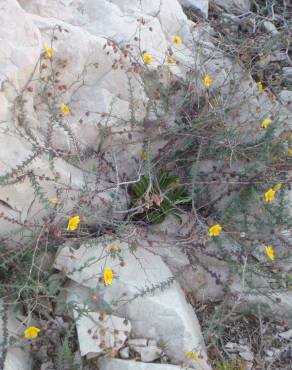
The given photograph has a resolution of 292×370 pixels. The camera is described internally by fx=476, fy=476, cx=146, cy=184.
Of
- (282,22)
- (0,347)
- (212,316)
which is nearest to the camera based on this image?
(0,347)

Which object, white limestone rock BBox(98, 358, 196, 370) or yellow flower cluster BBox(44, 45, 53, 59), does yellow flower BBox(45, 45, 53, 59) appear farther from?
white limestone rock BBox(98, 358, 196, 370)

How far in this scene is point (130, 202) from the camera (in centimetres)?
315

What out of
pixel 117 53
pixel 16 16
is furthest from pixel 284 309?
pixel 16 16

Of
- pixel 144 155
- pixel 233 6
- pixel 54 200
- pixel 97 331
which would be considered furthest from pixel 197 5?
pixel 97 331

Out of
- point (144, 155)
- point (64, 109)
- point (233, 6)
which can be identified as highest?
point (233, 6)

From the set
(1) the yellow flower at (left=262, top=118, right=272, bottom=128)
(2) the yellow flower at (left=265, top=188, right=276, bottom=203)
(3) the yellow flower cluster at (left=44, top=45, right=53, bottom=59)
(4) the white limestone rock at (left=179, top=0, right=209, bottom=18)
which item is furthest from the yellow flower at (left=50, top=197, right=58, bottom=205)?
(4) the white limestone rock at (left=179, top=0, right=209, bottom=18)

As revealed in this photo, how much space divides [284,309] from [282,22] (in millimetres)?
2797

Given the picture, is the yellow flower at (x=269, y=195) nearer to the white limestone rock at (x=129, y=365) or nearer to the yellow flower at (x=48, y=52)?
the white limestone rock at (x=129, y=365)

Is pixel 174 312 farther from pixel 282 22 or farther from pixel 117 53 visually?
pixel 282 22

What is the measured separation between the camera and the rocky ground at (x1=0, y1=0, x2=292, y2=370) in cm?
259

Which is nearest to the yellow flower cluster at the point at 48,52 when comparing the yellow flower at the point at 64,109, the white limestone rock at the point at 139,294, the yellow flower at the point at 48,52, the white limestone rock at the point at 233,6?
the yellow flower at the point at 48,52

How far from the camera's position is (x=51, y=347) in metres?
2.56

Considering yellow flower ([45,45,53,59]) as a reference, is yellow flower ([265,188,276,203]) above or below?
below

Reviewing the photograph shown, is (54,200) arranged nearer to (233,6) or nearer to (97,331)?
(97,331)
